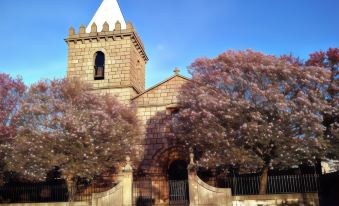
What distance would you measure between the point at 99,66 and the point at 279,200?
54.4 ft

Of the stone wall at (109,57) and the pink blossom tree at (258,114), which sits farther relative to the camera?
the stone wall at (109,57)

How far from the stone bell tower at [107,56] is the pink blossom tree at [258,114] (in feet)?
25.3

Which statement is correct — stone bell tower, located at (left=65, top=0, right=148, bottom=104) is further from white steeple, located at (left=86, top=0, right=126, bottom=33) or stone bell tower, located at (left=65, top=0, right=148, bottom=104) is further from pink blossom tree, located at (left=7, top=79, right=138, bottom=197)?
pink blossom tree, located at (left=7, top=79, right=138, bottom=197)

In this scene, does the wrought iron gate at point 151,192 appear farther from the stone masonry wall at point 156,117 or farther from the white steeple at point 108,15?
the white steeple at point 108,15

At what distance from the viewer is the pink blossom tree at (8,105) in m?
19.9

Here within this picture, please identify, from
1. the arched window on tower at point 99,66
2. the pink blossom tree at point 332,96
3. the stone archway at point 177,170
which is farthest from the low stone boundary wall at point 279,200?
the arched window on tower at point 99,66

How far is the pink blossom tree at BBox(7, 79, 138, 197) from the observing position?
17.5 meters

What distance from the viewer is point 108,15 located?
27453 mm

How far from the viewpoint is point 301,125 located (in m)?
16.0

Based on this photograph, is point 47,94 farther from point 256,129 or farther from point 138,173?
point 256,129

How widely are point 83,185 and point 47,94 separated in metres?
6.16

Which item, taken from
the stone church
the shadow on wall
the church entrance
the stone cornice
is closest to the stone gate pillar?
the church entrance

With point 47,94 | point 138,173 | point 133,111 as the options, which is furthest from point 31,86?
point 138,173

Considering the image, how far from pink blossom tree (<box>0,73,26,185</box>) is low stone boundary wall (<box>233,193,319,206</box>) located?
13.1 meters
